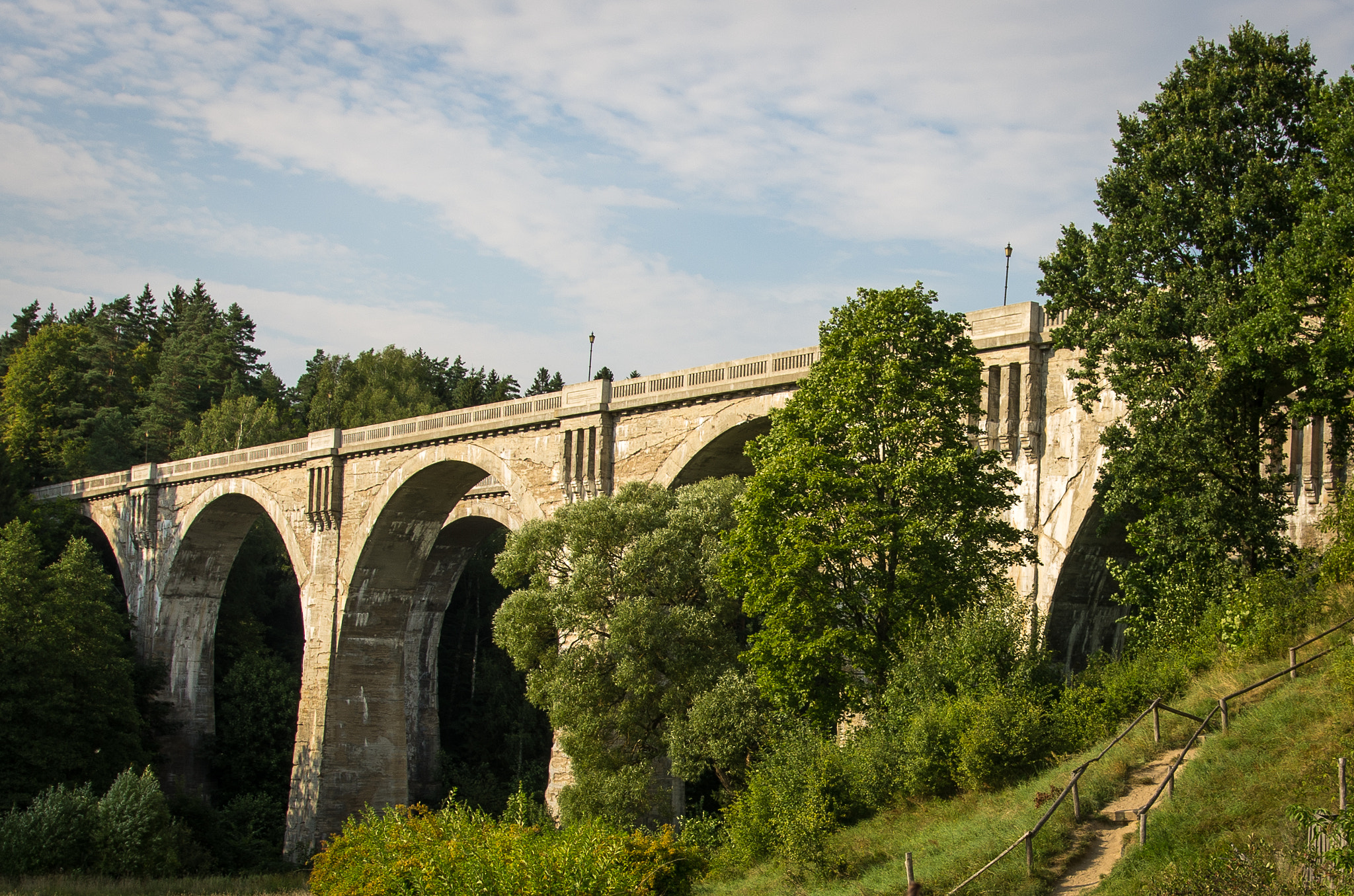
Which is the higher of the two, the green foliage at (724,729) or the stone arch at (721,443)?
the stone arch at (721,443)

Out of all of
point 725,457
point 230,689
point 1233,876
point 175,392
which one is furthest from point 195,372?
point 1233,876

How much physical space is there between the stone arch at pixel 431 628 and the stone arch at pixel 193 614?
8.68m

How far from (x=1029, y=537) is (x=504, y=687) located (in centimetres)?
3605

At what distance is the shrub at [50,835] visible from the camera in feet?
101

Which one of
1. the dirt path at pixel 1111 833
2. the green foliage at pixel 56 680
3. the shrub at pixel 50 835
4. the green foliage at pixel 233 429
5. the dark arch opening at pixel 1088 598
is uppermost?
the green foliage at pixel 233 429

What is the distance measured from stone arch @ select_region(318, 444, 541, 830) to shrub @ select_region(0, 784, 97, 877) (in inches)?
278

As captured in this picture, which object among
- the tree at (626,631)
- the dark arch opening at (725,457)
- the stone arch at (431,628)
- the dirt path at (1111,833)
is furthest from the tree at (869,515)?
the stone arch at (431,628)

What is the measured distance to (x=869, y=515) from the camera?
19078mm

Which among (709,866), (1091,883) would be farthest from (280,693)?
(1091,883)

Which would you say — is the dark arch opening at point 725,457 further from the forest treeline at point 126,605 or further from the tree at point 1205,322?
the forest treeline at point 126,605

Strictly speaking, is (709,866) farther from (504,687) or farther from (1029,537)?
(504,687)

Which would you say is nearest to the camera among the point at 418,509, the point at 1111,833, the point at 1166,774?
the point at 1111,833

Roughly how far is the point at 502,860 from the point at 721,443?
13.4 metres

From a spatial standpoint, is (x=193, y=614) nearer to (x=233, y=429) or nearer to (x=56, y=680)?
(x=56, y=680)
